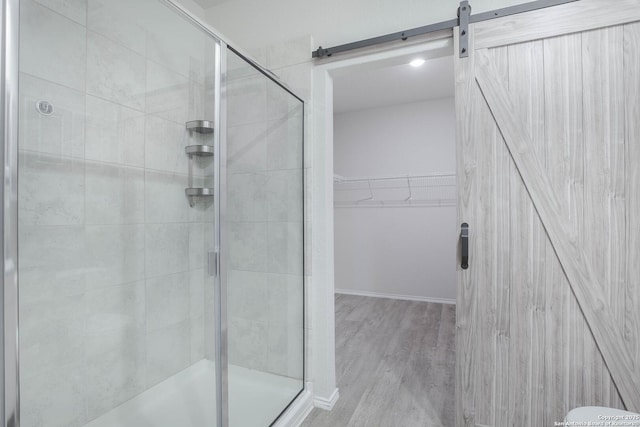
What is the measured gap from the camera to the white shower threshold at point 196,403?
146cm

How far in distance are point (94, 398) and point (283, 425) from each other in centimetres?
90

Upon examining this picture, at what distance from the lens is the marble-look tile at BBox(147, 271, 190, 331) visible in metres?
1.62

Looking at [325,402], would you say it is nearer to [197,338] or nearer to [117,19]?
[197,338]

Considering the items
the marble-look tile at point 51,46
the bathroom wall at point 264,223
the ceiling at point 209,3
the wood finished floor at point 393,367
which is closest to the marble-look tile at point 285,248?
the bathroom wall at point 264,223

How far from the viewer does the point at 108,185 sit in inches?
57.2

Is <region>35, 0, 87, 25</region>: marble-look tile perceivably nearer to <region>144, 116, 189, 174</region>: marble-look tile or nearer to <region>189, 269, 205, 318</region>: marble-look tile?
<region>144, 116, 189, 174</region>: marble-look tile

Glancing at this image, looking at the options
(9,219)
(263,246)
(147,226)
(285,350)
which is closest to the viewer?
(9,219)

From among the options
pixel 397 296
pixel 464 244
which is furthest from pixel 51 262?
pixel 397 296

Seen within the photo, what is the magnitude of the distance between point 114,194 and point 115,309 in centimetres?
55

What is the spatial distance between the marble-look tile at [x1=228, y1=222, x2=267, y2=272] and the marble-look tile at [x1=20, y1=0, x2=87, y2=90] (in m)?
0.84

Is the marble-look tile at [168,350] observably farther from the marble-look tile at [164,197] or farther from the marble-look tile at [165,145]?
the marble-look tile at [165,145]

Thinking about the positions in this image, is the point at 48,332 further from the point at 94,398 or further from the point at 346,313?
the point at 346,313

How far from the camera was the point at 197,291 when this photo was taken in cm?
158

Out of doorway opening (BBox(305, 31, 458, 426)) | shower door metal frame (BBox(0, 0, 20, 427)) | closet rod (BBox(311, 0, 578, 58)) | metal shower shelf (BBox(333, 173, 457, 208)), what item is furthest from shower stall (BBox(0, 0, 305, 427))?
metal shower shelf (BBox(333, 173, 457, 208))
